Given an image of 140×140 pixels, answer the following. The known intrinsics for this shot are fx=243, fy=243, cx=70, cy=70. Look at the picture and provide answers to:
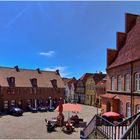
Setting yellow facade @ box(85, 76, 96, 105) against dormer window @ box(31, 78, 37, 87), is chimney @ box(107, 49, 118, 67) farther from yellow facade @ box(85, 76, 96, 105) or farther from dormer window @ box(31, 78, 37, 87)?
yellow facade @ box(85, 76, 96, 105)

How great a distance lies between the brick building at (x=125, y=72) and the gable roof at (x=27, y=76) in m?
27.5

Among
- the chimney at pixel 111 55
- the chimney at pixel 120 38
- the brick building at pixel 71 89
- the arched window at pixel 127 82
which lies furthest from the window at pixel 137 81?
the brick building at pixel 71 89

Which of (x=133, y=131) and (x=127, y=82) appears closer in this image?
(x=133, y=131)

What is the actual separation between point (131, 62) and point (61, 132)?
10324 millimetres

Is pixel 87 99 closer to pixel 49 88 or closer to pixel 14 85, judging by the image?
pixel 49 88

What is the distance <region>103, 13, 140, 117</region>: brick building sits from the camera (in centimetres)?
2162

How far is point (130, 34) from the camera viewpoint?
1048 inches

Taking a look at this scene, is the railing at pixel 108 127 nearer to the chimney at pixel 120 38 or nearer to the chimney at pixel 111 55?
the chimney at pixel 111 55

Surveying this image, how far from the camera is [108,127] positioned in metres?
15.2

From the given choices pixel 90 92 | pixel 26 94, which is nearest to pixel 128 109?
pixel 26 94

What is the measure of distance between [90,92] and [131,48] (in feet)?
145

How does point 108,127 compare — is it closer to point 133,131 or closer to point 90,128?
point 90,128

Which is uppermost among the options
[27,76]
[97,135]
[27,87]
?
[27,76]

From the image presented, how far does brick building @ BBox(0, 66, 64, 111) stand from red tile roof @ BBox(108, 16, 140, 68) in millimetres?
27995
